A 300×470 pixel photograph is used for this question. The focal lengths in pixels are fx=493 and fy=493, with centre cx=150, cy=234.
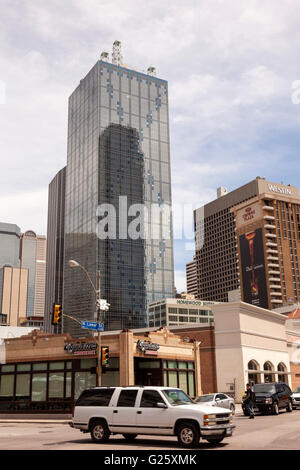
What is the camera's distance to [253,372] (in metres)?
52.3

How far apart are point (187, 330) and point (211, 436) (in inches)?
1586

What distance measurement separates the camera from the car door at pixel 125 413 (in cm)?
1631

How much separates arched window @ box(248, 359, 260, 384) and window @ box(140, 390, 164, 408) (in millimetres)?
37838

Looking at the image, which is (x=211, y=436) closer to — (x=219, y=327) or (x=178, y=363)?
(x=178, y=363)

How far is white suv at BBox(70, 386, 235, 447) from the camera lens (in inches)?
595

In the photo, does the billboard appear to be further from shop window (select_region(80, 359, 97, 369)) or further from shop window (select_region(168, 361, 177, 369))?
shop window (select_region(80, 359, 97, 369))

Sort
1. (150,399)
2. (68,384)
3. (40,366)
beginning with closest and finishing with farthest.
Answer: (150,399) → (68,384) → (40,366)

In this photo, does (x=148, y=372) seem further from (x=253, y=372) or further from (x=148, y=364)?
(x=253, y=372)

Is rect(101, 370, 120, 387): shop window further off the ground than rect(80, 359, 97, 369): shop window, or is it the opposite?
rect(80, 359, 97, 369): shop window

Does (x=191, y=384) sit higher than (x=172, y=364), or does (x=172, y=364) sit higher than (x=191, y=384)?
(x=172, y=364)

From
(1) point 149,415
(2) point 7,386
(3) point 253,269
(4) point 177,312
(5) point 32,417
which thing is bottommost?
(5) point 32,417

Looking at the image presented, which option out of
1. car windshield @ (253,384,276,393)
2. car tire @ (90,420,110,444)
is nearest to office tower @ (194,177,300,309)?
car windshield @ (253,384,276,393)

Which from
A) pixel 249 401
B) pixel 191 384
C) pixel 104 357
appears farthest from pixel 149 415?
pixel 191 384

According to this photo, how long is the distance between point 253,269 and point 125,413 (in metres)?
152
